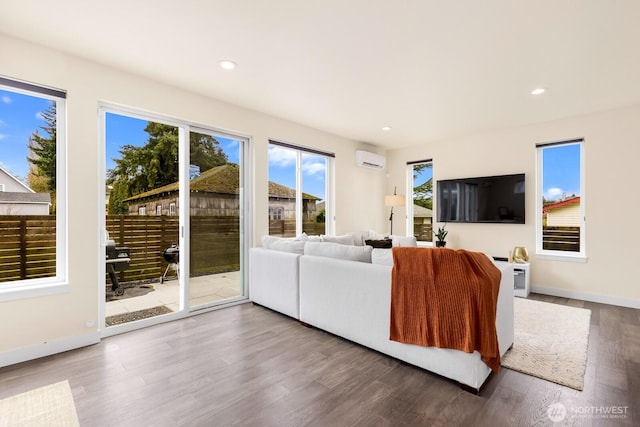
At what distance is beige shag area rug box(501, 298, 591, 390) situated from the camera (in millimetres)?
2178

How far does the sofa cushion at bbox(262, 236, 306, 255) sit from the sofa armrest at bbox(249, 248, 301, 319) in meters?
0.08

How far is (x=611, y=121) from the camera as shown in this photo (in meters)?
3.87

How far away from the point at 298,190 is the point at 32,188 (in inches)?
121

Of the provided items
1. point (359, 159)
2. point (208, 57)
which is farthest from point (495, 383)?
point (359, 159)

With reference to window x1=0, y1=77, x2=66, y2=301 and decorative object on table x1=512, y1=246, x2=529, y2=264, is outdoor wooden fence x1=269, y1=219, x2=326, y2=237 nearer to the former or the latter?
window x1=0, y1=77, x2=66, y2=301

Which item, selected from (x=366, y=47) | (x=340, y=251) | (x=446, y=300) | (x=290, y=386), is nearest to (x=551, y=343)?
(x=446, y=300)

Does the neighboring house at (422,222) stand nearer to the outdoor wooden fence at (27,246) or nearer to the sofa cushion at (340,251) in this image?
the sofa cushion at (340,251)

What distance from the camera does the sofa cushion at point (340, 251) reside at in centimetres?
275

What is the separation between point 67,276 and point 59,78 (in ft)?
5.63

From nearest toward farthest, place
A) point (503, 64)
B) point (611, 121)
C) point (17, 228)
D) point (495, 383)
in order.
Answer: point (495, 383), point (17, 228), point (503, 64), point (611, 121)

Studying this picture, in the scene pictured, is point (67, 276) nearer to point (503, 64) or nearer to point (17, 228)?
point (17, 228)

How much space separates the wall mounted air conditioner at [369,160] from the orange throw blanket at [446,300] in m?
3.48

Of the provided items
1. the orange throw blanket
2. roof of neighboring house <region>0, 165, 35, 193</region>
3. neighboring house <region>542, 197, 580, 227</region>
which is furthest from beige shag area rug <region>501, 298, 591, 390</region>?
roof of neighboring house <region>0, 165, 35, 193</region>

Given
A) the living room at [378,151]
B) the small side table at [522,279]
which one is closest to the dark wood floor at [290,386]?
the living room at [378,151]
